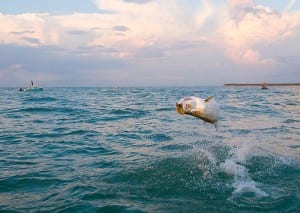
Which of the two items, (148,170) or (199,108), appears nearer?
(199,108)

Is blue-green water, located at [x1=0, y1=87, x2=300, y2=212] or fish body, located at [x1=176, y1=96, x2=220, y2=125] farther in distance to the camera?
blue-green water, located at [x1=0, y1=87, x2=300, y2=212]

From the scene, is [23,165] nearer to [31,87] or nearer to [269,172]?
[269,172]

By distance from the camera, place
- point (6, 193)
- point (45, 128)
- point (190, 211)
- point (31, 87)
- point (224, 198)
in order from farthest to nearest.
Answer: point (31, 87)
point (45, 128)
point (6, 193)
point (224, 198)
point (190, 211)

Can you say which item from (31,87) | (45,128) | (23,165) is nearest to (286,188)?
(23,165)

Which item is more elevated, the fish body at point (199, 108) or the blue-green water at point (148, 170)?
the fish body at point (199, 108)

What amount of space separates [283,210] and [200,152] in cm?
508

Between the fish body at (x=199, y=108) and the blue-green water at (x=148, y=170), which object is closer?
the fish body at (x=199, y=108)

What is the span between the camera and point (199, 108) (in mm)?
6699

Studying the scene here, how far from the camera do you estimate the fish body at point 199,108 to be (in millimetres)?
6484

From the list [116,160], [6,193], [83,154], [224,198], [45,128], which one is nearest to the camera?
[224,198]

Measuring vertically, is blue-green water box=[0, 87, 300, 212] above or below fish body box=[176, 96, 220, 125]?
below

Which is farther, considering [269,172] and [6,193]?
[269,172]

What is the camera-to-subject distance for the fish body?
6484 millimetres

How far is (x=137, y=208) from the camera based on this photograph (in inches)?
261
